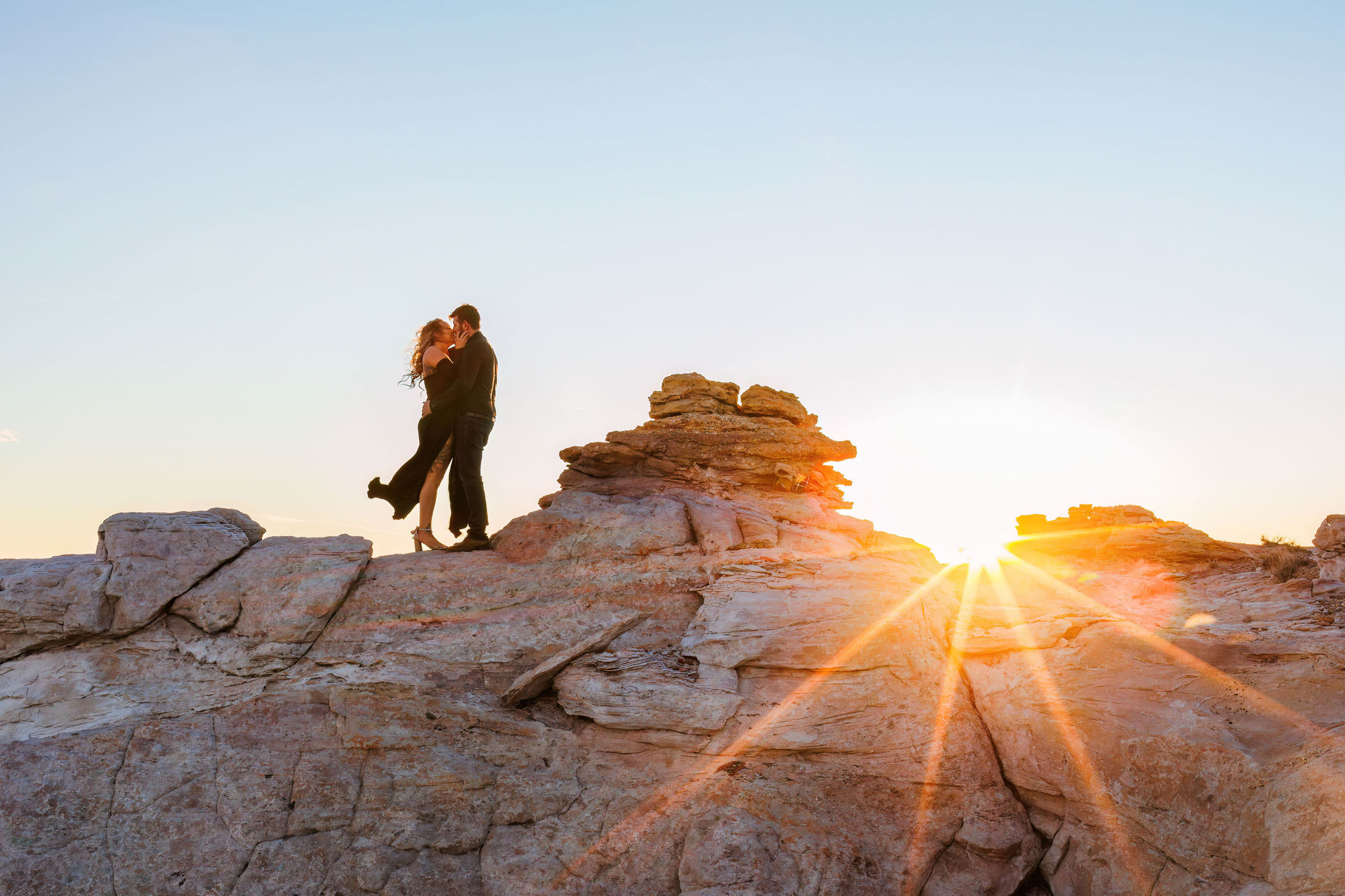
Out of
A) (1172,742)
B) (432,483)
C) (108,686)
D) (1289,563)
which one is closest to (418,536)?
(432,483)

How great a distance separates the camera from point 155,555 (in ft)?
38.2

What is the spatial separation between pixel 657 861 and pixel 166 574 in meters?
7.68

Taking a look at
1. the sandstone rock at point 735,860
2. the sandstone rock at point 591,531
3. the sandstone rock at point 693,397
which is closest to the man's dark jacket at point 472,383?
the sandstone rock at point 591,531

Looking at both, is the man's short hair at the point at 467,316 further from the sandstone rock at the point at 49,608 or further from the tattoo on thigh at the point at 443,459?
the sandstone rock at the point at 49,608

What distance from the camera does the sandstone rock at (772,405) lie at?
1736 centimetres

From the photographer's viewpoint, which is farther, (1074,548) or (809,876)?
(1074,548)

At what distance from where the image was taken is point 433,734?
9.97 m

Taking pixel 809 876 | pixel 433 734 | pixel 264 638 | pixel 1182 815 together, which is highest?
pixel 264 638

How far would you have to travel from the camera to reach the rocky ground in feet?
28.6

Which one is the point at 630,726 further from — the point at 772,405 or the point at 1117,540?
the point at 1117,540

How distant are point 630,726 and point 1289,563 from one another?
11.6 m

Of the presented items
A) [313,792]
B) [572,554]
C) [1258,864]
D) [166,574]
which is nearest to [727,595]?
[572,554]

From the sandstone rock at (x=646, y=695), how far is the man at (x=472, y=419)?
3.61 meters

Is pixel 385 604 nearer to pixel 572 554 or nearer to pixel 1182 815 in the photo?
pixel 572 554
